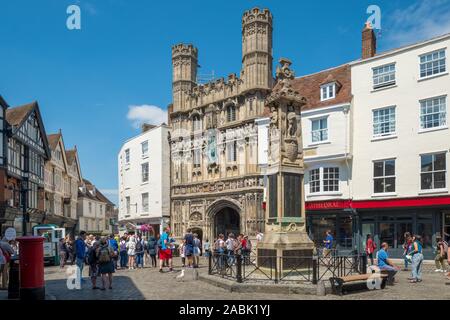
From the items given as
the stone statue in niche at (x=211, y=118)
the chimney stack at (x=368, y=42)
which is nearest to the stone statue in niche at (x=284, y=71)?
the chimney stack at (x=368, y=42)

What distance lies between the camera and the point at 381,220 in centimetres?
2645

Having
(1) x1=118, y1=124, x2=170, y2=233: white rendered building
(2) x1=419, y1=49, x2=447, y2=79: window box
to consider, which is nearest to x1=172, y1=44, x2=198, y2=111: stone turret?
(1) x1=118, y1=124, x2=170, y2=233: white rendered building

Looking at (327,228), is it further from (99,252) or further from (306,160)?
(99,252)

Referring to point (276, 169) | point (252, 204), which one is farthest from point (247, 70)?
point (276, 169)

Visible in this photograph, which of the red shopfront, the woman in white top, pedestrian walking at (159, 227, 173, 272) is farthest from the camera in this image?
the red shopfront

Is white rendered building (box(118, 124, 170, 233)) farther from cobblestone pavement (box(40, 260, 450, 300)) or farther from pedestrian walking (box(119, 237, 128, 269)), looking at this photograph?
cobblestone pavement (box(40, 260, 450, 300))

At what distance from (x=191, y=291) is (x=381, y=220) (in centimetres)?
1685

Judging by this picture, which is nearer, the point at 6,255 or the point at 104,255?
the point at 104,255

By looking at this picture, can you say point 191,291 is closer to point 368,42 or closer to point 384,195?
point 384,195

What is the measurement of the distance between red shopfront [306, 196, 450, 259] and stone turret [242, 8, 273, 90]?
35.2 ft

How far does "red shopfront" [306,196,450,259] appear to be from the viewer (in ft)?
78.8

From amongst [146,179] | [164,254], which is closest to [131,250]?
[164,254]

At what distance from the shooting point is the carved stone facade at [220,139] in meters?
33.6
